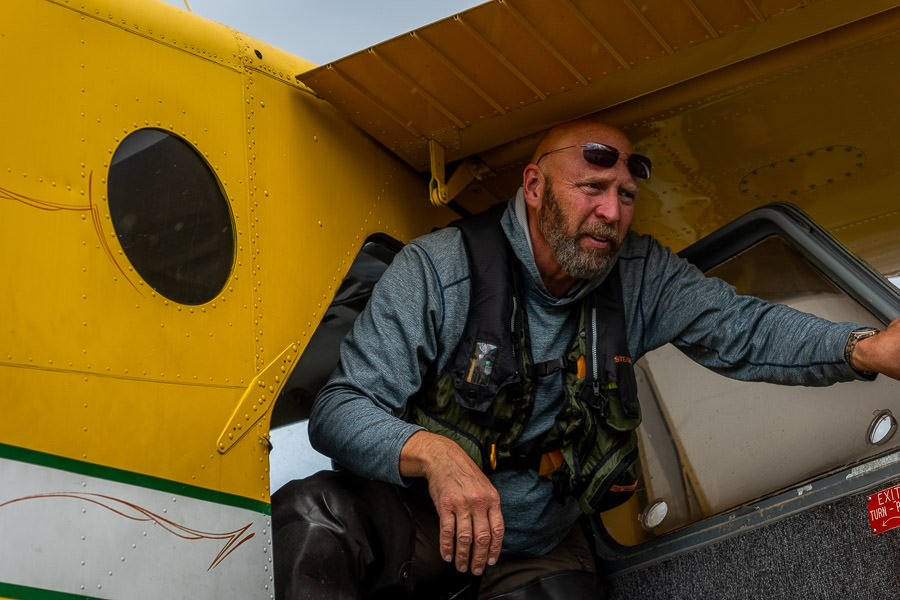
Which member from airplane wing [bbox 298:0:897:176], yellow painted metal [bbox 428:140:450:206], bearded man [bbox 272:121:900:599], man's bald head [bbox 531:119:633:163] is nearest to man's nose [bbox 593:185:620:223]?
bearded man [bbox 272:121:900:599]

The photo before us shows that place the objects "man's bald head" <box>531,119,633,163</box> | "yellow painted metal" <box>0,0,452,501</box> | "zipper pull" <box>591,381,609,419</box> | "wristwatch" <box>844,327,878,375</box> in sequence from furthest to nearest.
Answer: "man's bald head" <box>531,119,633,163</box> < "zipper pull" <box>591,381,609,419</box> < "wristwatch" <box>844,327,878,375</box> < "yellow painted metal" <box>0,0,452,501</box>

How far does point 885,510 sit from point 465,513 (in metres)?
0.98

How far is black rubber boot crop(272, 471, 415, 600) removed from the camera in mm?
2121

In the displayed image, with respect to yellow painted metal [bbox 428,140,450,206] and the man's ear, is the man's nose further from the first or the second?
yellow painted metal [bbox 428,140,450,206]

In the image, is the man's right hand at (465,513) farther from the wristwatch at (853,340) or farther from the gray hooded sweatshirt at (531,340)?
the wristwatch at (853,340)

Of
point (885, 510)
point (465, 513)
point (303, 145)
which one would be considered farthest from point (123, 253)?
point (885, 510)

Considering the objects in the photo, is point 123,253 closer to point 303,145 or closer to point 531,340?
point 303,145

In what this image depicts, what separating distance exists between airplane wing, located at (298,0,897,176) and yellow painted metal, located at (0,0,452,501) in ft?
0.66

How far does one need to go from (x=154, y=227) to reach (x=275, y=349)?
42 cm

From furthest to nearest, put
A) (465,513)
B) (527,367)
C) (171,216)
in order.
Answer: (527,367)
(171,216)
(465,513)

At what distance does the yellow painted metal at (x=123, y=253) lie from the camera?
1561mm

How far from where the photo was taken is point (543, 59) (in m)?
2.30

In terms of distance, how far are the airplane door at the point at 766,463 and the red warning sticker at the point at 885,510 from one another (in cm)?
2

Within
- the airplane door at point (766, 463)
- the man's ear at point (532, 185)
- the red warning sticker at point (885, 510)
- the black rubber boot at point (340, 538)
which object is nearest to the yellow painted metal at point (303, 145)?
the man's ear at point (532, 185)
